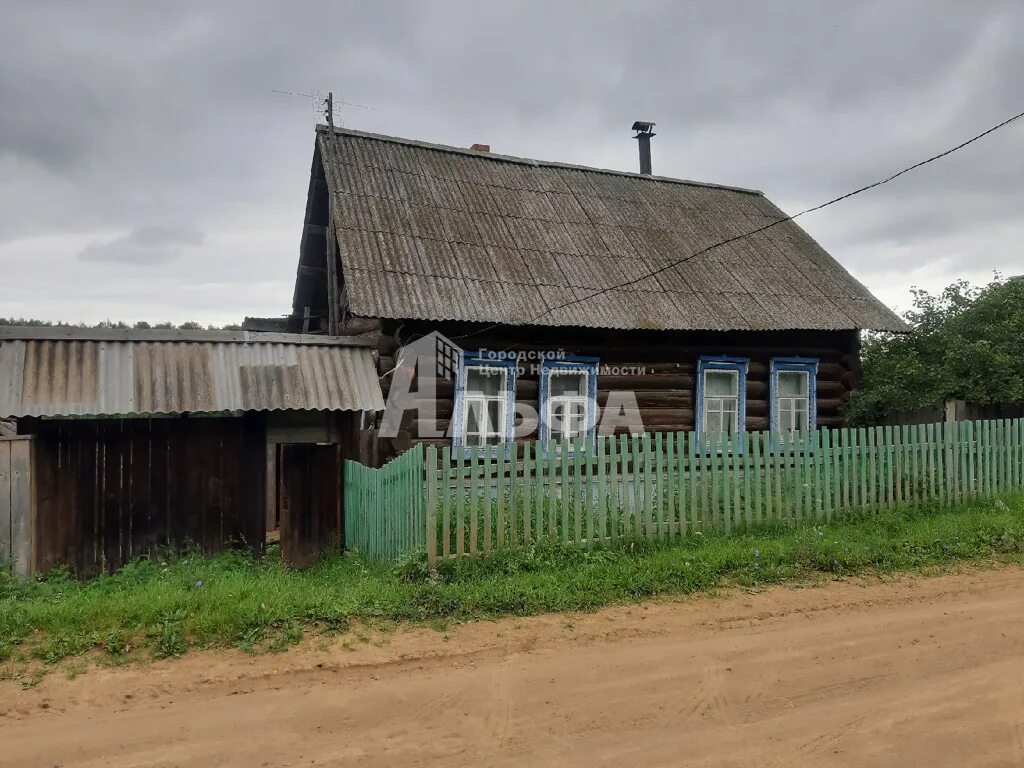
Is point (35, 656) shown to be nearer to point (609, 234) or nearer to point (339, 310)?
point (339, 310)

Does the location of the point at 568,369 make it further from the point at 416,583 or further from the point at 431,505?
the point at 416,583

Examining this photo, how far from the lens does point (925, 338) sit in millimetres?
16203

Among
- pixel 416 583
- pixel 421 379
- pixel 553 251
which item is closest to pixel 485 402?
pixel 421 379

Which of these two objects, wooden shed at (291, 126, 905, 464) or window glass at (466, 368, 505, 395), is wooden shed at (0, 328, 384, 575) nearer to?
wooden shed at (291, 126, 905, 464)

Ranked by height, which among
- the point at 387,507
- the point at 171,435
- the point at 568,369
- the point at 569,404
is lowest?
the point at 387,507

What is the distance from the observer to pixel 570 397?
460 inches

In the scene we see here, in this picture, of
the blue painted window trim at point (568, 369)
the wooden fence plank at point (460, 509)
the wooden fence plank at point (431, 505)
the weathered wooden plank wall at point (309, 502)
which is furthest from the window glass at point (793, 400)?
the wooden fence plank at point (431, 505)

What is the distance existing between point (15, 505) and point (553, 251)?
336 inches

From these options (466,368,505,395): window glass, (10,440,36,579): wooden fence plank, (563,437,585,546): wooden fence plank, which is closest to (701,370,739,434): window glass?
(466,368,505,395): window glass

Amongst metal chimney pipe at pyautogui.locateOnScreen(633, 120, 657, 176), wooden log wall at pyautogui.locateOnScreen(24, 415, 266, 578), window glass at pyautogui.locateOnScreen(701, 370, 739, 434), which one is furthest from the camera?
metal chimney pipe at pyautogui.locateOnScreen(633, 120, 657, 176)

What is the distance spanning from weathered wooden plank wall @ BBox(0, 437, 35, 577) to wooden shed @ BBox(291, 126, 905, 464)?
4092mm

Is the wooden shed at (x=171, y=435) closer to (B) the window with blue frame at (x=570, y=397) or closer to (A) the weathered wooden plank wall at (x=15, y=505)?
(A) the weathered wooden plank wall at (x=15, y=505)

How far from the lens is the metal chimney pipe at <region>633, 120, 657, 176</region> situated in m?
18.5

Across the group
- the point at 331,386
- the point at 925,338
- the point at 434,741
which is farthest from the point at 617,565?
the point at 925,338
